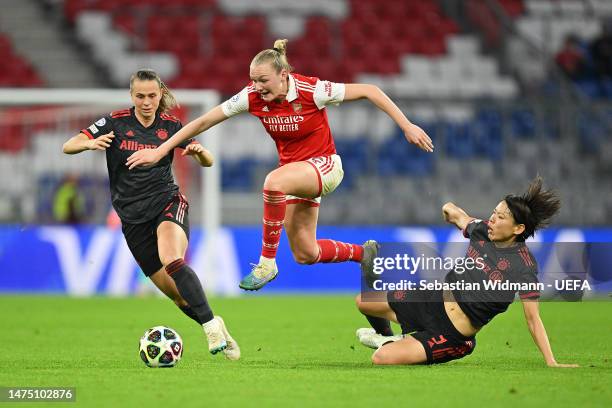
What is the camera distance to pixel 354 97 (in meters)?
8.30

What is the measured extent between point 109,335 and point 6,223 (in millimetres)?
6652

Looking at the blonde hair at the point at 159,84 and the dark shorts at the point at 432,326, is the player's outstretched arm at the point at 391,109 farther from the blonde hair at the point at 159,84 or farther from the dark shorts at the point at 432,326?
the blonde hair at the point at 159,84

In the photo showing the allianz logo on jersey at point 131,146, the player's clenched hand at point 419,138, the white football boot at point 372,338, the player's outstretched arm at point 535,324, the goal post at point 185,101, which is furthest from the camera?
the goal post at point 185,101

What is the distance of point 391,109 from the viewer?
8086 millimetres

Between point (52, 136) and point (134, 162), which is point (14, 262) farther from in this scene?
point (134, 162)

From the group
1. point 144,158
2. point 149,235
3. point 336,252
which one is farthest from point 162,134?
point 336,252

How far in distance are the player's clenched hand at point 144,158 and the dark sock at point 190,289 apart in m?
0.75

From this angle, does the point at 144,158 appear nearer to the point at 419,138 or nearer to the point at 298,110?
the point at 298,110

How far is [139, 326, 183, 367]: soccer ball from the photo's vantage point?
784 cm

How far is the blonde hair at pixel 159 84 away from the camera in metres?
8.50

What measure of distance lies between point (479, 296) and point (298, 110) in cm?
202

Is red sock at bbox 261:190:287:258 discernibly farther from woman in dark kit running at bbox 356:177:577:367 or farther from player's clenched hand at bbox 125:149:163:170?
woman in dark kit running at bbox 356:177:577:367

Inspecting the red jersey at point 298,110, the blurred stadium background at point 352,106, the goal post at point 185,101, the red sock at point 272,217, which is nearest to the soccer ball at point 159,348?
the red sock at point 272,217

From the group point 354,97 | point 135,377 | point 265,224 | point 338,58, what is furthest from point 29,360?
point 338,58
